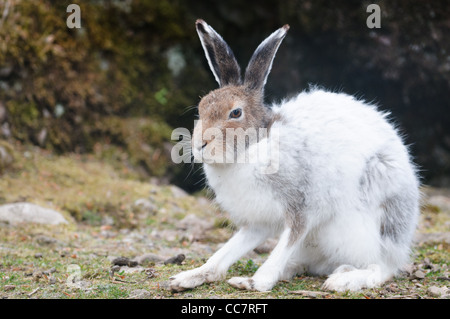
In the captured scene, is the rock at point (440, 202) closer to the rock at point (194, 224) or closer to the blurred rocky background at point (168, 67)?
the blurred rocky background at point (168, 67)

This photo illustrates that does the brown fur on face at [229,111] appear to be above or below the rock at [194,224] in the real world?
above

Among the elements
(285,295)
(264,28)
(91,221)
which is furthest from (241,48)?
(285,295)

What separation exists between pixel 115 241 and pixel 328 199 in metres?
3.04

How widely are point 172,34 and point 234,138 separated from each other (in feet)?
18.8

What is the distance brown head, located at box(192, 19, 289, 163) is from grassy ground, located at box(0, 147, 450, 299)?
1207mm

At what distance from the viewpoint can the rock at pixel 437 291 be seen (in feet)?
14.2

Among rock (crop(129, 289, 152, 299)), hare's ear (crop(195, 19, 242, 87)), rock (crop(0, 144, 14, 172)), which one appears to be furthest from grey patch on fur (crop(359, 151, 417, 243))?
rock (crop(0, 144, 14, 172))

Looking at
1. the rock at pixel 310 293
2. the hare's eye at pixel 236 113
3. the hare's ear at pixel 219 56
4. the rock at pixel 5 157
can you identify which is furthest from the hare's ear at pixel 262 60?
the rock at pixel 5 157

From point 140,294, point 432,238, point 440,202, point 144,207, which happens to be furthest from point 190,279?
point 440,202

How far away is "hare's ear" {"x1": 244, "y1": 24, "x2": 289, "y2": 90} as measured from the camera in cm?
484

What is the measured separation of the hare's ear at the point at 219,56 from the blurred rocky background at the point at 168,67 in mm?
3895

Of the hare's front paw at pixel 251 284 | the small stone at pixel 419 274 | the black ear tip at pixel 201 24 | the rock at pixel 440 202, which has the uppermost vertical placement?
the black ear tip at pixel 201 24

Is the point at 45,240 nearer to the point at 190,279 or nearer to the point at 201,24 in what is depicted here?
the point at 190,279
